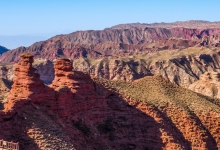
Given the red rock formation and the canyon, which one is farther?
the red rock formation

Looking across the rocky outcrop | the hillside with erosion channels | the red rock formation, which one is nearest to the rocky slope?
the rocky outcrop

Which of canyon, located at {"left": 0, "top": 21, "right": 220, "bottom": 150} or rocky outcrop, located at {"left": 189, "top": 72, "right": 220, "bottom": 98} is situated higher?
canyon, located at {"left": 0, "top": 21, "right": 220, "bottom": 150}

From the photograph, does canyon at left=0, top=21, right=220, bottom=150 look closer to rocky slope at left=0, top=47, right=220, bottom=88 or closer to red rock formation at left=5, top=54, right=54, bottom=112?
red rock formation at left=5, top=54, right=54, bottom=112

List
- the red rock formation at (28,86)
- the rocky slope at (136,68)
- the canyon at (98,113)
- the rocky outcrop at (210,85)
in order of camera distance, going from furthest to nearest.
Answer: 1. the rocky slope at (136,68)
2. the rocky outcrop at (210,85)
3. the red rock formation at (28,86)
4. the canyon at (98,113)

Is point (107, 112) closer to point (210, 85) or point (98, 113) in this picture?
point (98, 113)

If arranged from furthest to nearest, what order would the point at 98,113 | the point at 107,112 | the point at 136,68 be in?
the point at 136,68 → the point at 107,112 → the point at 98,113

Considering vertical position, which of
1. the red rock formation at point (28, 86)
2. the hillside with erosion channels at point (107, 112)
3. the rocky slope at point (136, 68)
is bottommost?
the rocky slope at point (136, 68)

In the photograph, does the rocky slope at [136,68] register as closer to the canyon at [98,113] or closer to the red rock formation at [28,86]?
the canyon at [98,113]

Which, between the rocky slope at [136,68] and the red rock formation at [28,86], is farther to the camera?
the rocky slope at [136,68]

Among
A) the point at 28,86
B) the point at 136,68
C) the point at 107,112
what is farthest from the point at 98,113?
the point at 136,68

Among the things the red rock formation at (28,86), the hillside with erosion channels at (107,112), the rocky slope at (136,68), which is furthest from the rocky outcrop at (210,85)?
the red rock formation at (28,86)

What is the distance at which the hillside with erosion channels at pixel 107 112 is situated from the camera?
36.8 metres

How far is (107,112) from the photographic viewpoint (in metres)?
46.8

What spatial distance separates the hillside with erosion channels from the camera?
3678 cm
